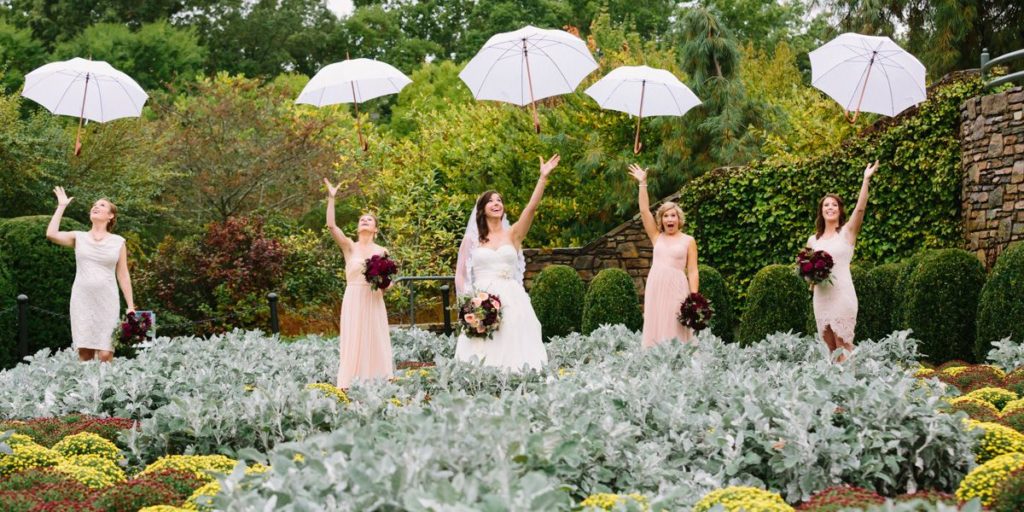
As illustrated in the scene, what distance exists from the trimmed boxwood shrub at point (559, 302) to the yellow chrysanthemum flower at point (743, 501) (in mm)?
10086

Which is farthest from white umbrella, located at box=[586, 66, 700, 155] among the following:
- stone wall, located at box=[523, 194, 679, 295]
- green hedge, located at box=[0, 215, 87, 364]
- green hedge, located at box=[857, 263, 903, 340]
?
green hedge, located at box=[0, 215, 87, 364]

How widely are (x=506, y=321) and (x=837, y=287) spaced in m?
2.84

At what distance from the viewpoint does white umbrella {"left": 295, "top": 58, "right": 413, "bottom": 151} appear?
11.0 metres

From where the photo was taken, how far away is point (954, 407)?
585 cm

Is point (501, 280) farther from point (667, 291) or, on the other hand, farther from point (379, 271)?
point (667, 291)

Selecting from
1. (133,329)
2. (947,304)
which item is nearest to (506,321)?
(133,329)

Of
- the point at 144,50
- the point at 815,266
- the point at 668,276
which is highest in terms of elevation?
the point at 144,50

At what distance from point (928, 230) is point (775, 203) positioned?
93.0 inches

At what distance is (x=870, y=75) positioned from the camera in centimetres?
1081

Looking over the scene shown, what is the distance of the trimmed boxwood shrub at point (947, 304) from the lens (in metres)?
10.3

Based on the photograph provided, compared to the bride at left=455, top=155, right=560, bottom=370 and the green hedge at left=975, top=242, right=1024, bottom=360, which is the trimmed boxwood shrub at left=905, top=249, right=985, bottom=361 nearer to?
the green hedge at left=975, top=242, right=1024, bottom=360

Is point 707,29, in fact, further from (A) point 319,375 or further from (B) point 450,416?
(B) point 450,416

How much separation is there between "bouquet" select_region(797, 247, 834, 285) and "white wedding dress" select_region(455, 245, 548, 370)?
2299mm

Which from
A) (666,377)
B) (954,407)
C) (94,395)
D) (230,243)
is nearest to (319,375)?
(94,395)
